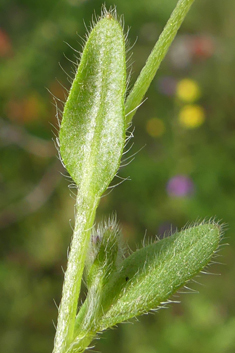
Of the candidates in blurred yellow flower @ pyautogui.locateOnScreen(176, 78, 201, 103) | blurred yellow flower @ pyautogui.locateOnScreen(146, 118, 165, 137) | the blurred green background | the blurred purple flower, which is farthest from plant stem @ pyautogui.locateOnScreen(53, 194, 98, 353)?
blurred yellow flower @ pyautogui.locateOnScreen(176, 78, 201, 103)

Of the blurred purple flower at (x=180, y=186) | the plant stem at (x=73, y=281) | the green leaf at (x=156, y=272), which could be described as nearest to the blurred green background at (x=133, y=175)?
the blurred purple flower at (x=180, y=186)

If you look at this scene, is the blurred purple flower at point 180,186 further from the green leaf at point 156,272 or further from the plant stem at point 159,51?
the plant stem at point 159,51

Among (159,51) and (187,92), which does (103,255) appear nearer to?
(159,51)

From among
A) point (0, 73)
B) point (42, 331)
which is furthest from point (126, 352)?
point (0, 73)

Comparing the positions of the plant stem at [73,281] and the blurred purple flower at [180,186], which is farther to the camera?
the blurred purple flower at [180,186]

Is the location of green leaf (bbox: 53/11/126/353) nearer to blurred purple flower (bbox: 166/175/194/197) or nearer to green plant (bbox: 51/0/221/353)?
green plant (bbox: 51/0/221/353)

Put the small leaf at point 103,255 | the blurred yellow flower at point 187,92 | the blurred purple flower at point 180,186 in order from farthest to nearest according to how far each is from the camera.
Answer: the blurred yellow flower at point 187,92, the blurred purple flower at point 180,186, the small leaf at point 103,255
